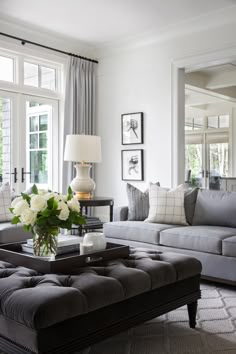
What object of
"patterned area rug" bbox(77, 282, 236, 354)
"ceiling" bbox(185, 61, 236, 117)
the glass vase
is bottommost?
"patterned area rug" bbox(77, 282, 236, 354)

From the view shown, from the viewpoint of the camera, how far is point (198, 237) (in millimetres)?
3680

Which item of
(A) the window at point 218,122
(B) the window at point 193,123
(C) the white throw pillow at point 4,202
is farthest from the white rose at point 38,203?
(B) the window at point 193,123

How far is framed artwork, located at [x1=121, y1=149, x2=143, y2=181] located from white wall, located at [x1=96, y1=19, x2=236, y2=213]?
81 millimetres

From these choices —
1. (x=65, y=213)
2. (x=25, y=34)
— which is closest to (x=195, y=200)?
(x=65, y=213)

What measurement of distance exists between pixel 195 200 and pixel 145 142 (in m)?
1.77

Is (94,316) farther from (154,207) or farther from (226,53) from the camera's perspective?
(226,53)

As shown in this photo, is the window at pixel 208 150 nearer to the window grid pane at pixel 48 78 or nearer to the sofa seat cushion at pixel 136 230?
the window grid pane at pixel 48 78

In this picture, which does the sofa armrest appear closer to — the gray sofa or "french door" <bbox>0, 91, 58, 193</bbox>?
the gray sofa

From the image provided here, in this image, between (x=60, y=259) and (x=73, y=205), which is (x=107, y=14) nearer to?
(x=73, y=205)

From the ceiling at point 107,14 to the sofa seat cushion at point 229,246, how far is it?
2.91 m

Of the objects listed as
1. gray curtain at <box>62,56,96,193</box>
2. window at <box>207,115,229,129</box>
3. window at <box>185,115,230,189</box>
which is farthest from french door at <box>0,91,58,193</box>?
window at <box>207,115,229,129</box>

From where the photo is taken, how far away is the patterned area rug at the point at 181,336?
2.34 meters

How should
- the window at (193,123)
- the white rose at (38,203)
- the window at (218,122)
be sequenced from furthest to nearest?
the window at (193,123) → the window at (218,122) → the white rose at (38,203)

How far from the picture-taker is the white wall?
17.9ft
